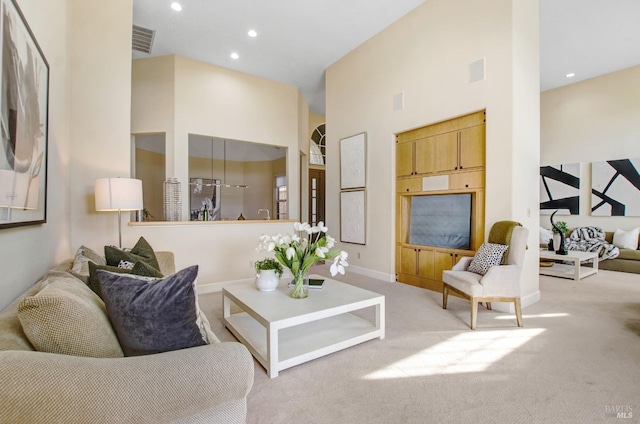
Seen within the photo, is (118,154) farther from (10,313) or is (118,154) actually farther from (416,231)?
(416,231)

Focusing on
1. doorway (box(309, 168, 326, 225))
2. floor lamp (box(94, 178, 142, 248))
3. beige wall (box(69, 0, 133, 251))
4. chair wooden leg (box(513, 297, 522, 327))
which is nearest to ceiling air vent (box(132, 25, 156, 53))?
beige wall (box(69, 0, 133, 251))

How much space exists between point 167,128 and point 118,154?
2.02 meters

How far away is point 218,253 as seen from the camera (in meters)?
4.19

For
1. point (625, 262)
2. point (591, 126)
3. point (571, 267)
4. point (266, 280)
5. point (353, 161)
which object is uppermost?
point (591, 126)

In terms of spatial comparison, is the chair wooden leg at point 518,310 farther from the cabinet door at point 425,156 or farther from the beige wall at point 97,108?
the beige wall at point 97,108

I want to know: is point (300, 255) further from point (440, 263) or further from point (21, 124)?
point (440, 263)

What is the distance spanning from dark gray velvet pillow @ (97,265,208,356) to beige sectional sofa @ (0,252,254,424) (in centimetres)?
8

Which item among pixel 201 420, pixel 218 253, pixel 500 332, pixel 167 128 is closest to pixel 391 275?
pixel 500 332

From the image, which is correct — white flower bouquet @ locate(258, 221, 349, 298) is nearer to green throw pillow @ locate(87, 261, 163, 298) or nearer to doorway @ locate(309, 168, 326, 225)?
green throw pillow @ locate(87, 261, 163, 298)

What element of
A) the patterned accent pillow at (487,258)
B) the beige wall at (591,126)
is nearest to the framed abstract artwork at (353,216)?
the patterned accent pillow at (487,258)

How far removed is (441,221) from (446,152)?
37.5 inches

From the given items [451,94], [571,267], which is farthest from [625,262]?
[451,94]

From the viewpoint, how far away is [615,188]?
224 inches

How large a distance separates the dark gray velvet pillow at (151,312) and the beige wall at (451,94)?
11.2 ft
